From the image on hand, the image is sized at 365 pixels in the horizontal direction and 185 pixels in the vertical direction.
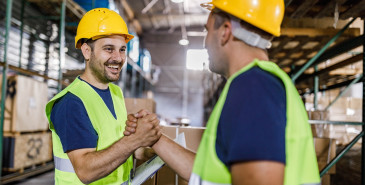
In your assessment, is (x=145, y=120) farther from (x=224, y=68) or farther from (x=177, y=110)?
(x=177, y=110)

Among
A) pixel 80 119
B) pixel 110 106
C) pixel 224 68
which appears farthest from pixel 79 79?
pixel 224 68

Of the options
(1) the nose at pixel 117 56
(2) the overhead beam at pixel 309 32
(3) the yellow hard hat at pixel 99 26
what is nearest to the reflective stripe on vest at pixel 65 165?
(1) the nose at pixel 117 56

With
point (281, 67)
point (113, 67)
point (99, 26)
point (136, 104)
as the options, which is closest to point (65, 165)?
point (113, 67)

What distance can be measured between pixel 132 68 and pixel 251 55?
15.2m

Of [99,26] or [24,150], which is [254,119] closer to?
[99,26]

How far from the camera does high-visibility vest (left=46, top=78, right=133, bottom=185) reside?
1.79m

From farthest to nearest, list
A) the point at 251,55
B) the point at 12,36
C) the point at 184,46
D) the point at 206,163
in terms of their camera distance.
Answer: the point at 184,46 < the point at 12,36 < the point at 251,55 < the point at 206,163

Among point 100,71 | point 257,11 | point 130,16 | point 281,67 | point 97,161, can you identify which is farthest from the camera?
point 130,16

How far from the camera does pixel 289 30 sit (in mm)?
4145

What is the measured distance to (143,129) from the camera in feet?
6.00

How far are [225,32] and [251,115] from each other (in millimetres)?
479

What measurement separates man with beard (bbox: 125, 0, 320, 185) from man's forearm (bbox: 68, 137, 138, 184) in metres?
0.72

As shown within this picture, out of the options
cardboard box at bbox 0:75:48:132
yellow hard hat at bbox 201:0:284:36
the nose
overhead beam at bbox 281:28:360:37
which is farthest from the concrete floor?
yellow hard hat at bbox 201:0:284:36

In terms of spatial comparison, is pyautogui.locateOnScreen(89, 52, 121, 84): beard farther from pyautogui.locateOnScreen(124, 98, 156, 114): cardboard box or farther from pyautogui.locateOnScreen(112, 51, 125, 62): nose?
pyautogui.locateOnScreen(124, 98, 156, 114): cardboard box
